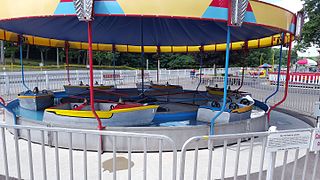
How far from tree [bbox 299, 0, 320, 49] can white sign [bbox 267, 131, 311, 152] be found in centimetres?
2637

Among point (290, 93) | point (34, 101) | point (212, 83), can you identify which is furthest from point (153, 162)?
point (212, 83)

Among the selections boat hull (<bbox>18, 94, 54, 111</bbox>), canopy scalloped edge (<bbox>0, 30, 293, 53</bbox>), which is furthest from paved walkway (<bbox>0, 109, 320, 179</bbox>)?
canopy scalloped edge (<bbox>0, 30, 293, 53</bbox>)

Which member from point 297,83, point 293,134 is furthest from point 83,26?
point 297,83

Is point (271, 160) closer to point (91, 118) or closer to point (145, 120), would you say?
point (145, 120)

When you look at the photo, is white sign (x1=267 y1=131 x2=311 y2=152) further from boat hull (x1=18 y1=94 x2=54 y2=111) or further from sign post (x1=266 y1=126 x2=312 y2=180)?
boat hull (x1=18 y1=94 x2=54 y2=111)

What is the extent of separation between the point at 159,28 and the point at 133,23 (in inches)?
54.6

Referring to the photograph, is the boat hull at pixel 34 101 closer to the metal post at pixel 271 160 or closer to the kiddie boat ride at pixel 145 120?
the kiddie boat ride at pixel 145 120

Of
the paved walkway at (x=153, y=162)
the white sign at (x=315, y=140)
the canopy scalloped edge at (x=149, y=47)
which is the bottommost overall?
the paved walkway at (x=153, y=162)

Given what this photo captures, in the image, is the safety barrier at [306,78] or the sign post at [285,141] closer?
the sign post at [285,141]

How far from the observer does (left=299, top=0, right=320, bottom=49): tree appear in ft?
80.2

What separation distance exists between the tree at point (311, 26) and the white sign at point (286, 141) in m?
26.4

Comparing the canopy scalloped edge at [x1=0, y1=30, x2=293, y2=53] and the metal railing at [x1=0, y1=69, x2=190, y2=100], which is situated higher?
the canopy scalloped edge at [x1=0, y1=30, x2=293, y2=53]

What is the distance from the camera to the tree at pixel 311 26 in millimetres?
24438

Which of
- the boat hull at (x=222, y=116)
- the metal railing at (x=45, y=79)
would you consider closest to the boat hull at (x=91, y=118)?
the boat hull at (x=222, y=116)
